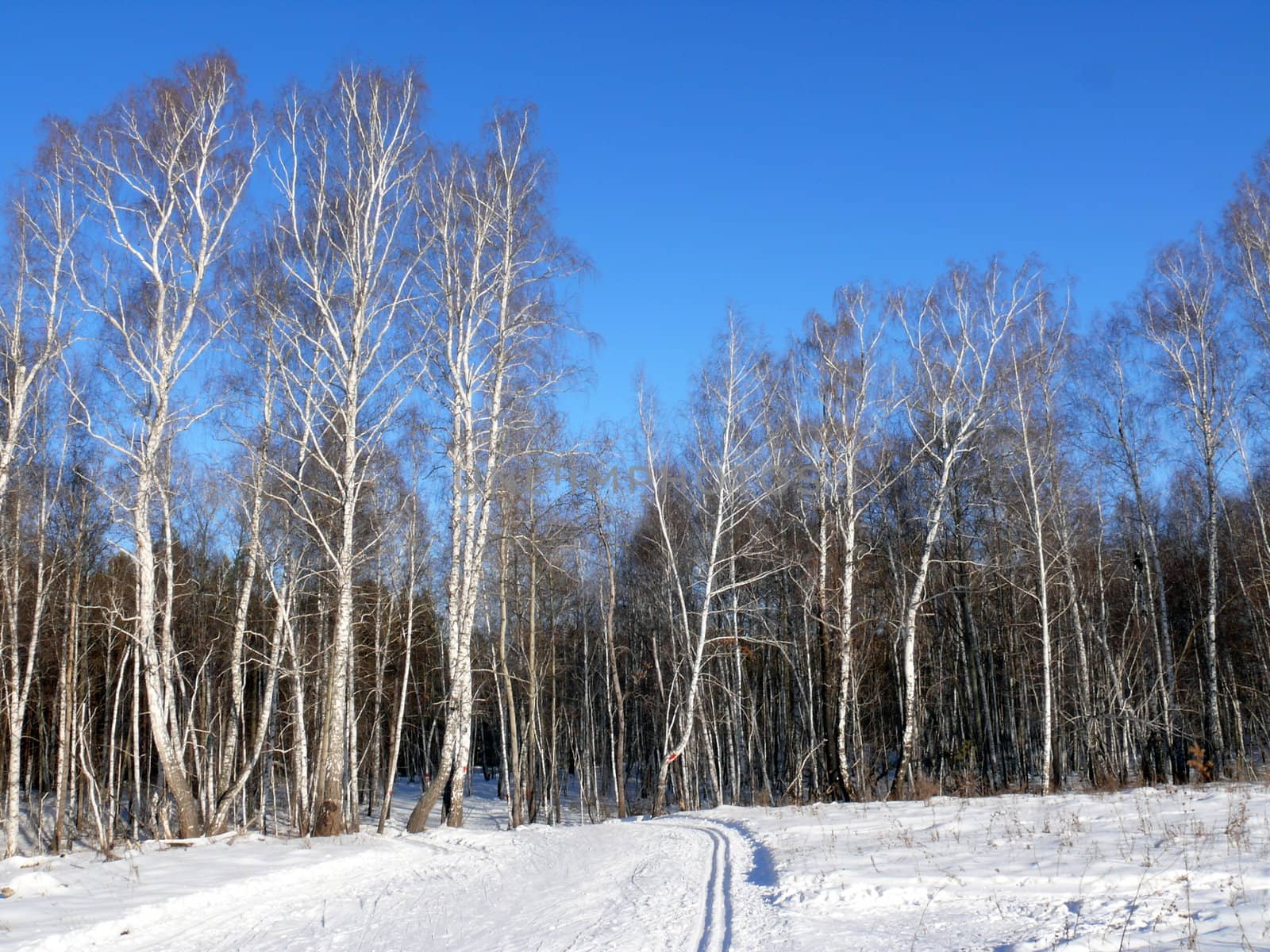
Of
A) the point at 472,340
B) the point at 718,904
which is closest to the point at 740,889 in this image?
the point at 718,904

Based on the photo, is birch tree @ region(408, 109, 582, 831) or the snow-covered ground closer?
the snow-covered ground

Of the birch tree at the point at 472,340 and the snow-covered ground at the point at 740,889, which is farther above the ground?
the birch tree at the point at 472,340

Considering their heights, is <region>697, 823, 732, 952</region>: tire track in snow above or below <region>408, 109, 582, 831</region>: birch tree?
below

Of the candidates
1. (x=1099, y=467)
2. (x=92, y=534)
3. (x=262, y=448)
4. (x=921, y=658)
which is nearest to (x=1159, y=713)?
(x=1099, y=467)

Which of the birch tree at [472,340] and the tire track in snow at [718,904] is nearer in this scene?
the tire track in snow at [718,904]

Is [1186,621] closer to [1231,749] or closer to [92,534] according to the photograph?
[1231,749]

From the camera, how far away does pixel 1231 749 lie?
30.5 meters

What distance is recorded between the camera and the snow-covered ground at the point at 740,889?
19.5 feet

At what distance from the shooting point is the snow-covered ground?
235 inches

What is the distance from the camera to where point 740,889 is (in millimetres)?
7867

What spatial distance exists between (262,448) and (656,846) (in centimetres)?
1081

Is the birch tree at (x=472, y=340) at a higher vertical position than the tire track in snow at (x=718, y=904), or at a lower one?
higher

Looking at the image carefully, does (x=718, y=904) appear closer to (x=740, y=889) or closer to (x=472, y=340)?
(x=740, y=889)

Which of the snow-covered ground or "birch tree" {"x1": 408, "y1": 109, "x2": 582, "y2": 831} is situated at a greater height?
"birch tree" {"x1": 408, "y1": 109, "x2": 582, "y2": 831}
